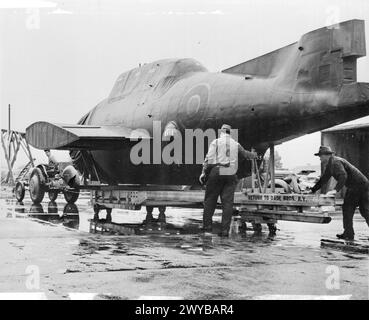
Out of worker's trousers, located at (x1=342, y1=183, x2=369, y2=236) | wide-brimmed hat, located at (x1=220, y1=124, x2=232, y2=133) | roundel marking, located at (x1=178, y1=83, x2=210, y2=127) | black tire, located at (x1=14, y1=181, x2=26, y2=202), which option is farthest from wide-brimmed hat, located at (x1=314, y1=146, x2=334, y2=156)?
black tire, located at (x1=14, y1=181, x2=26, y2=202)

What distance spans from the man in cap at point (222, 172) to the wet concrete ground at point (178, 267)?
1.83ft

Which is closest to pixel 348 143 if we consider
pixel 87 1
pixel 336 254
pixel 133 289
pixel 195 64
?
pixel 195 64

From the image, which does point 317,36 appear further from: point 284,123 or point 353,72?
point 284,123

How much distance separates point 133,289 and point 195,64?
7532mm

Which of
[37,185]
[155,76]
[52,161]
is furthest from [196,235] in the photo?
[52,161]

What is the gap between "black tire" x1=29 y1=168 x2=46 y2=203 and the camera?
59.1 ft

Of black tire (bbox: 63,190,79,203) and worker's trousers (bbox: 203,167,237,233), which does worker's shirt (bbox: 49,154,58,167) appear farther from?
worker's trousers (bbox: 203,167,237,233)

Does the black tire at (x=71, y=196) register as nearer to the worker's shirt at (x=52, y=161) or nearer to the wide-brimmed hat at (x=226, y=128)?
the worker's shirt at (x=52, y=161)

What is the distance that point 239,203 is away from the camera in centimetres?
949

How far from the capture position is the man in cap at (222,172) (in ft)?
28.6

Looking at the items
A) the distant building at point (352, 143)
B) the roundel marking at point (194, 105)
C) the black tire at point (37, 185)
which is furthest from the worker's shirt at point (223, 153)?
the black tire at point (37, 185)

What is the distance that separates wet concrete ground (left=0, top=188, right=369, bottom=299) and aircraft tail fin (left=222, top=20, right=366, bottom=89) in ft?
7.79

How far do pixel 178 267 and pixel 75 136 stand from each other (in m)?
5.82

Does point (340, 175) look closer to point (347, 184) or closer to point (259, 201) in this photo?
point (347, 184)
